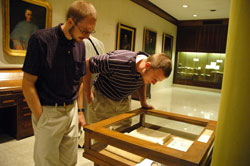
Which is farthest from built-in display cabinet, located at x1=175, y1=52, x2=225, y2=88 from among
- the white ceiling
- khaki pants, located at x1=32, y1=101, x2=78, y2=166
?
khaki pants, located at x1=32, y1=101, x2=78, y2=166

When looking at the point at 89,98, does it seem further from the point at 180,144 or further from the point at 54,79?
the point at 180,144

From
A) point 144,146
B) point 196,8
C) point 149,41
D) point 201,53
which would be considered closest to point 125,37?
point 149,41

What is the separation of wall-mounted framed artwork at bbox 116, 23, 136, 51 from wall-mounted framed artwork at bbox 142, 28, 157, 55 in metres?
1.00

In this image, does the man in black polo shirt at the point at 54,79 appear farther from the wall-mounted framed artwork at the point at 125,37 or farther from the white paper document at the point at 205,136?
the wall-mounted framed artwork at the point at 125,37

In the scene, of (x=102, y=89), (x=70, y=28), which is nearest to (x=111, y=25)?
(x=102, y=89)

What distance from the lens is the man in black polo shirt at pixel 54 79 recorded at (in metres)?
1.22

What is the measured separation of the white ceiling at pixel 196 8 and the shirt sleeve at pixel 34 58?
754 centimetres

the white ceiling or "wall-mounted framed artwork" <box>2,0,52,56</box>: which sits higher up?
the white ceiling

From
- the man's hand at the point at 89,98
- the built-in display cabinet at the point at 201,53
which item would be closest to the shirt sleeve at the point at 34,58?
the man's hand at the point at 89,98

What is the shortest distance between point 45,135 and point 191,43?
37.0 feet

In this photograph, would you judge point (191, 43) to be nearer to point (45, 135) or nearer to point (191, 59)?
point (191, 59)

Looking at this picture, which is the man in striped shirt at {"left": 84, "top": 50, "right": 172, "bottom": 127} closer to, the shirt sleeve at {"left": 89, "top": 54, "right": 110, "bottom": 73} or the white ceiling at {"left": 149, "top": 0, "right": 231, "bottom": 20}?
the shirt sleeve at {"left": 89, "top": 54, "right": 110, "bottom": 73}

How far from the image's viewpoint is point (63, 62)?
1.36 metres

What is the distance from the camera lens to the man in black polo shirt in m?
1.22
